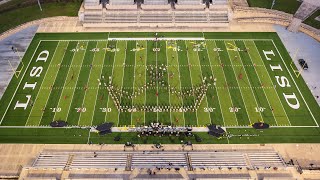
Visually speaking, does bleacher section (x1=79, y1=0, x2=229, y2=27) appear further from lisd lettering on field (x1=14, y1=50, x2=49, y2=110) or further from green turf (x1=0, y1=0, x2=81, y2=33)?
lisd lettering on field (x1=14, y1=50, x2=49, y2=110)

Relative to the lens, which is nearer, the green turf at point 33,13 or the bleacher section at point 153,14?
the bleacher section at point 153,14

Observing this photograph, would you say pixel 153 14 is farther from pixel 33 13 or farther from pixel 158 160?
pixel 158 160

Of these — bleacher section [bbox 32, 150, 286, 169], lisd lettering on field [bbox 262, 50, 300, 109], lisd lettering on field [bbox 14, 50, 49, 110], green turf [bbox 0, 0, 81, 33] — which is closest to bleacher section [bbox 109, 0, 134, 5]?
green turf [bbox 0, 0, 81, 33]

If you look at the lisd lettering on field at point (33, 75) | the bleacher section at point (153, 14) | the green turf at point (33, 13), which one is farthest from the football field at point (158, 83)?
the green turf at point (33, 13)

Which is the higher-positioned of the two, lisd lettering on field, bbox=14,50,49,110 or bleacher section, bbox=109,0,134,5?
bleacher section, bbox=109,0,134,5

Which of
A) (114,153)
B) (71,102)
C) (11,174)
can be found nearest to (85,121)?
(71,102)

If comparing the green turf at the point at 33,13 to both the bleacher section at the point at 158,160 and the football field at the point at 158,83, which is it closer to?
the football field at the point at 158,83
